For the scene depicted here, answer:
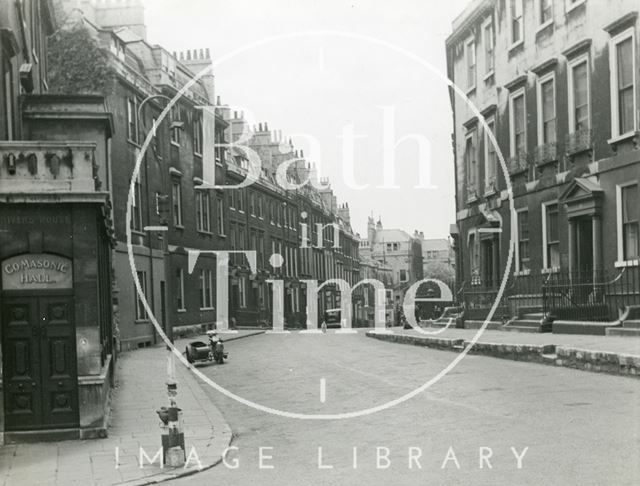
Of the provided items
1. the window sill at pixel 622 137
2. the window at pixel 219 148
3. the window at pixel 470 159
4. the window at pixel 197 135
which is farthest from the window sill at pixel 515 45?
the window at pixel 219 148

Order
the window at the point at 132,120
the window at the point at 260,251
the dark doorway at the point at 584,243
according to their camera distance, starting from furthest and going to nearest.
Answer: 1. the window at the point at 260,251
2. the window at the point at 132,120
3. the dark doorway at the point at 584,243

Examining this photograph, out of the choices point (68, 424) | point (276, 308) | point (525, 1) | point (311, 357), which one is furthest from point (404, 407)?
point (276, 308)

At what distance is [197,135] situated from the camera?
131 feet

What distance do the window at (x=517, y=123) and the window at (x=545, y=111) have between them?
1375 millimetres

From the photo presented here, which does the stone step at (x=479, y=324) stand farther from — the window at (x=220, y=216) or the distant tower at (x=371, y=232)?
the distant tower at (x=371, y=232)

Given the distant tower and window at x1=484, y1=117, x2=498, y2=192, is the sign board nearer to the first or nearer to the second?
window at x1=484, y1=117, x2=498, y2=192

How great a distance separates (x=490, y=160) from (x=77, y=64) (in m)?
14.9

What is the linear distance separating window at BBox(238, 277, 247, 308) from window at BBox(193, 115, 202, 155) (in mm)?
10471

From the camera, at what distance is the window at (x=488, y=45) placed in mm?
27516

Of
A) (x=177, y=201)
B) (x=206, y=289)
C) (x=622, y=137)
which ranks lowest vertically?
Answer: (x=206, y=289)

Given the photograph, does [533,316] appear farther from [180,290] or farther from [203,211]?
[203,211]

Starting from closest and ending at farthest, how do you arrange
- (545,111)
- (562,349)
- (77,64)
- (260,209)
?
1. (562,349)
2. (545,111)
3. (77,64)
4. (260,209)

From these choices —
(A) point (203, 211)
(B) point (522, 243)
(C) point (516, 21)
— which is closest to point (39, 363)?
(B) point (522, 243)

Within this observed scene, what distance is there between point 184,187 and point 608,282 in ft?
71.2
